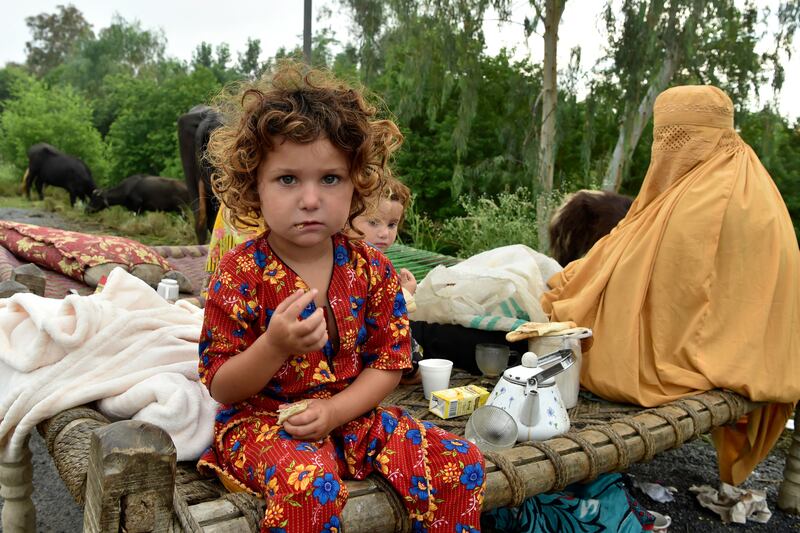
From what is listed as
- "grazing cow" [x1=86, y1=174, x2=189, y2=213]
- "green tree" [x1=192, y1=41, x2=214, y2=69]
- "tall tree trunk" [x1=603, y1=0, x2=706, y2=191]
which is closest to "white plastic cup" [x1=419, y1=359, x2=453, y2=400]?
"tall tree trunk" [x1=603, y1=0, x2=706, y2=191]

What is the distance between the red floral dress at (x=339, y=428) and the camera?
1.39 meters

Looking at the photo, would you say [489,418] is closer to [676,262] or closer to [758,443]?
[676,262]

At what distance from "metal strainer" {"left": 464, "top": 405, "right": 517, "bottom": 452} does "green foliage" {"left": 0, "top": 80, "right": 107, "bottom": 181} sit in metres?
17.0

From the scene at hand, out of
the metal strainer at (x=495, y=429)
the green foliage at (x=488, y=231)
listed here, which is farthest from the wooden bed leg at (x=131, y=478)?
the green foliage at (x=488, y=231)

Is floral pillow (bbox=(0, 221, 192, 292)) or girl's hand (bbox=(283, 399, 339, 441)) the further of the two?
floral pillow (bbox=(0, 221, 192, 292))

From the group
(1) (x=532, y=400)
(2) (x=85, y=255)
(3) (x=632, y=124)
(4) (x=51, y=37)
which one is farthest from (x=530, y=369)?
(4) (x=51, y=37)

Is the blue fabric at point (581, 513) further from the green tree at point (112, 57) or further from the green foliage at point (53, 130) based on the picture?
the green tree at point (112, 57)

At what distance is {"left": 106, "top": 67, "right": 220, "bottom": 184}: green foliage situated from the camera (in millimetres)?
14961

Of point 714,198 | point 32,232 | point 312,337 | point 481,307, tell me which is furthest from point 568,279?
point 32,232

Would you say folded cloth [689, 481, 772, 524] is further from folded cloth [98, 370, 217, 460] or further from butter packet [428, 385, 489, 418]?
folded cloth [98, 370, 217, 460]

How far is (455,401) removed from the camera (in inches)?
93.4

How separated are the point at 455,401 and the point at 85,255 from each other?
3045 mm

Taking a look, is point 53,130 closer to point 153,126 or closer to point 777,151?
point 153,126

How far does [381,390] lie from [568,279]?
1762 millimetres
